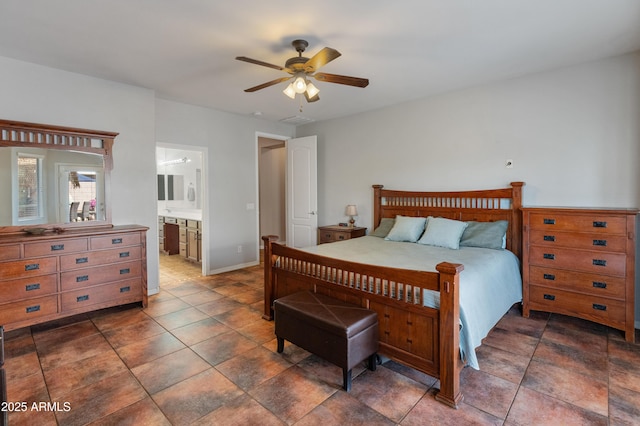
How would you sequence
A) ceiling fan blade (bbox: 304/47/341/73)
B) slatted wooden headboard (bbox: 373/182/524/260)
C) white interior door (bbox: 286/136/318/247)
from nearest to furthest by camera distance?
ceiling fan blade (bbox: 304/47/341/73) → slatted wooden headboard (bbox: 373/182/524/260) → white interior door (bbox: 286/136/318/247)

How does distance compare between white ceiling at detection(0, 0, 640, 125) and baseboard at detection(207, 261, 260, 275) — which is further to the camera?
baseboard at detection(207, 261, 260, 275)

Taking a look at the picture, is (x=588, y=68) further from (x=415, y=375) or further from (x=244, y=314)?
(x=244, y=314)

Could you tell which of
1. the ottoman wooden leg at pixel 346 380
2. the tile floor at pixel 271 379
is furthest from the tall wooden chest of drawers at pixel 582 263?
the ottoman wooden leg at pixel 346 380

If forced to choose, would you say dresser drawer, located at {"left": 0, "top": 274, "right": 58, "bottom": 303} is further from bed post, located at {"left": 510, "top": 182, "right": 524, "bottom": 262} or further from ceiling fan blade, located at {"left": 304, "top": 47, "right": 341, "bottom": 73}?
bed post, located at {"left": 510, "top": 182, "right": 524, "bottom": 262}

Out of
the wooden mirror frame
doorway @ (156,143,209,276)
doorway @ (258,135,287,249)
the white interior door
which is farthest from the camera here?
doorway @ (258,135,287,249)

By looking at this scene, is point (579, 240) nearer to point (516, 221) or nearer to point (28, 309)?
point (516, 221)

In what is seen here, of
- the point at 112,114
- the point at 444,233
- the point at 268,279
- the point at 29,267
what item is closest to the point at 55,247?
the point at 29,267

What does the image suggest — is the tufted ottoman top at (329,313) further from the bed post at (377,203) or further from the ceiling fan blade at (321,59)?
the bed post at (377,203)

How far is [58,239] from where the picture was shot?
3178mm

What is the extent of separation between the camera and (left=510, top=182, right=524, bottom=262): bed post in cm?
371

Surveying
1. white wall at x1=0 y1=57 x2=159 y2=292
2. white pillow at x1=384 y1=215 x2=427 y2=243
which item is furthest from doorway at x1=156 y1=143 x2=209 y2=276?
white pillow at x1=384 y1=215 x2=427 y2=243

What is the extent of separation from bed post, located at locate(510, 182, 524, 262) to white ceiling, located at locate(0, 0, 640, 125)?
137 centimetres

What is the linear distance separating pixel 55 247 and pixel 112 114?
1693 millimetres

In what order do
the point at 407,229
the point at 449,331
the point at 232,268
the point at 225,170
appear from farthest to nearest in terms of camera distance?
1. the point at 232,268
2. the point at 225,170
3. the point at 407,229
4. the point at 449,331
